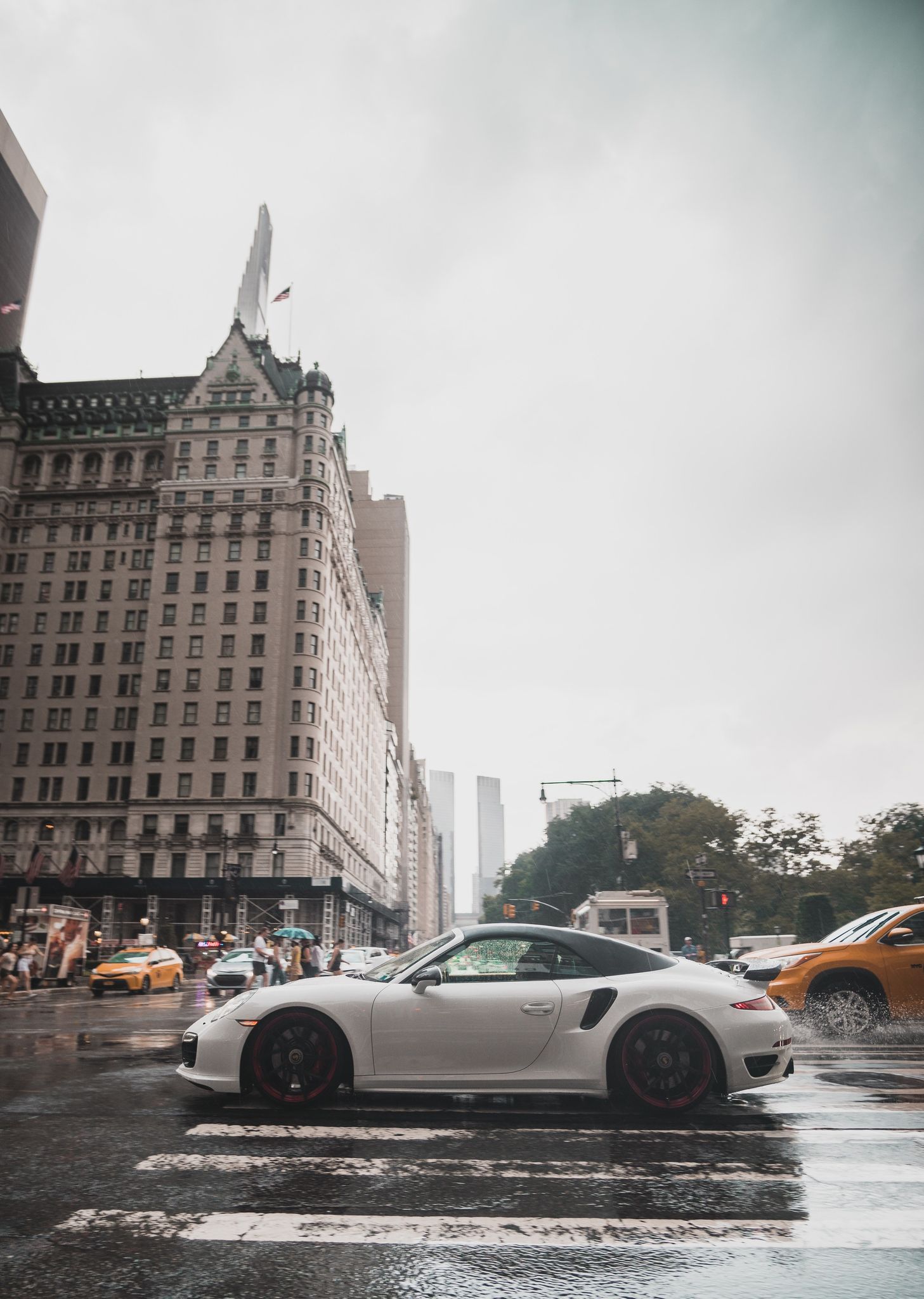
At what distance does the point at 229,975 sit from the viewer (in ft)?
78.0

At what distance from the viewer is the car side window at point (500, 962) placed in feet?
21.0

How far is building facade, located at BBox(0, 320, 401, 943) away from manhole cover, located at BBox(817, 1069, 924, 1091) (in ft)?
173

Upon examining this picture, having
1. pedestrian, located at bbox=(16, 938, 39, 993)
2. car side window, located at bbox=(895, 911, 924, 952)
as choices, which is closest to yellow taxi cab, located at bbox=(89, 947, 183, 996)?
pedestrian, located at bbox=(16, 938, 39, 993)

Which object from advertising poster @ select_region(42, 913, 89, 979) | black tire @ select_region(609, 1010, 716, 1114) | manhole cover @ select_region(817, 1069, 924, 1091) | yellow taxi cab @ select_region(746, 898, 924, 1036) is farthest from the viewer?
advertising poster @ select_region(42, 913, 89, 979)

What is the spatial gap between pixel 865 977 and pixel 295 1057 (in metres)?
7.82

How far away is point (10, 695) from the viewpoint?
69688mm

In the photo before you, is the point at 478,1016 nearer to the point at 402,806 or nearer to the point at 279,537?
the point at 279,537

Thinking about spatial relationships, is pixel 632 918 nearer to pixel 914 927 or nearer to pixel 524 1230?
pixel 914 927

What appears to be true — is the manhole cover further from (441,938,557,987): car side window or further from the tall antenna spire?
the tall antenna spire

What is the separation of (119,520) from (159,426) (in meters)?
11.2

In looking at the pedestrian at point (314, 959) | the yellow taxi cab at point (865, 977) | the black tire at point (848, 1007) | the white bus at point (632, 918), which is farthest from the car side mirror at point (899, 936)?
the white bus at point (632, 918)

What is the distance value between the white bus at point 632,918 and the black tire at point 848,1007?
1663 centimetres

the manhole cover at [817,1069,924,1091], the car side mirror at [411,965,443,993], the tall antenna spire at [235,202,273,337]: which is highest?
the tall antenna spire at [235,202,273,337]

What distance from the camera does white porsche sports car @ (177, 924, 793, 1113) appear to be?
6086mm
